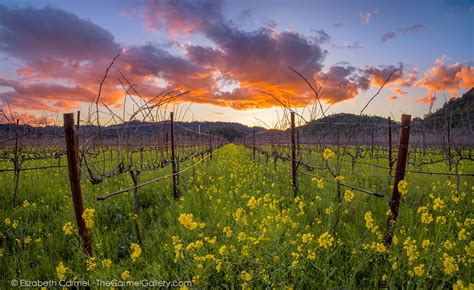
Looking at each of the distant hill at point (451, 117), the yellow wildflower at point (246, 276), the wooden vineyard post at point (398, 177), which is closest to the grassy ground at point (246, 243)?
the yellow wildflower at point (246, 276)

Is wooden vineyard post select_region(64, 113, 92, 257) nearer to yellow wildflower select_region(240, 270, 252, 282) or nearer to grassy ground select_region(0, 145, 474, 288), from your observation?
grassy ground select_region(0, 145, 474, 288)

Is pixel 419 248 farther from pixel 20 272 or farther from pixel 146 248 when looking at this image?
pixel 20 272

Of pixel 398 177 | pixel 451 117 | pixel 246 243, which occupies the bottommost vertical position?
pixel 246 243

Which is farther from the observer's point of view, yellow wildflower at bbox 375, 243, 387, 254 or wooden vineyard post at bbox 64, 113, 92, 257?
wooden vineyard post at bbox 64, 113, 92, 257

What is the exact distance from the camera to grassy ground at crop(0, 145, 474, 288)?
269 cm

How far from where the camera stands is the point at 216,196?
6.27 meters

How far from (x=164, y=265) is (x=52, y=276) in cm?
141

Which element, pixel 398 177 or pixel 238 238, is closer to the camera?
pixel 238 238

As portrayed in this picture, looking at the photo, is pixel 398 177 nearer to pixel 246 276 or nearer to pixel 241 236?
pixel 241 236

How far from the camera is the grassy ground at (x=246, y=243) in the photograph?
269 centimetres

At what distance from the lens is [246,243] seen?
10.6ft

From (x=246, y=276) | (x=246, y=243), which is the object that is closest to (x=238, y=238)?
(x=246, y=243)

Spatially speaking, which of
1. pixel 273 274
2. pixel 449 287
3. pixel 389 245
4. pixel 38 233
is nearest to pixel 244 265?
pixel 273 274

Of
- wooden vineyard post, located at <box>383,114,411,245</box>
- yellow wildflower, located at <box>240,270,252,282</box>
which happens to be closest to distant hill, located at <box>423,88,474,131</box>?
wooden vineyard post, located at <box>383,114,411,245</box>
